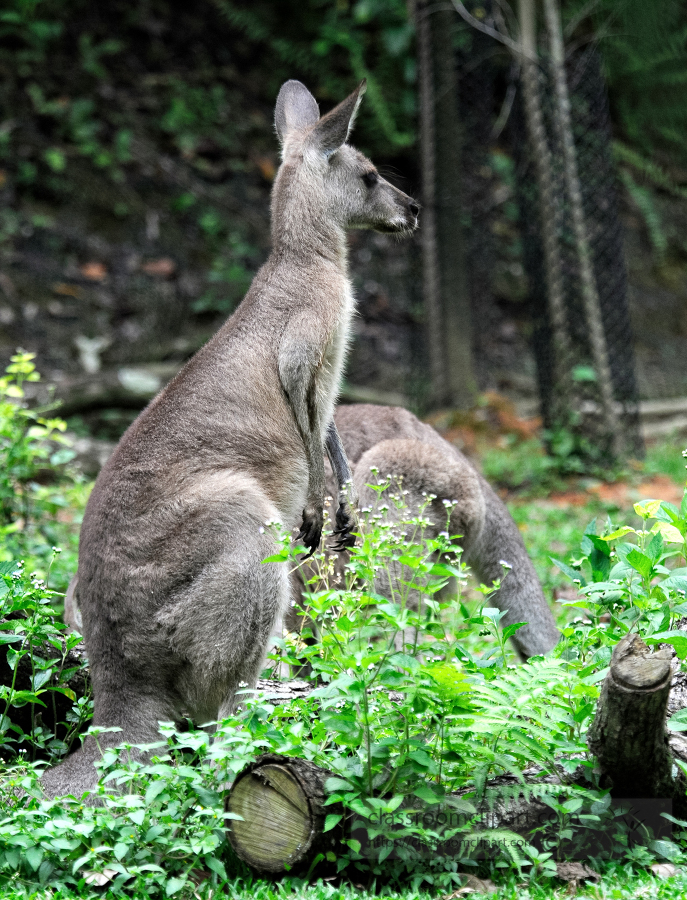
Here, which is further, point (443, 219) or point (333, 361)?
point (443, 219)

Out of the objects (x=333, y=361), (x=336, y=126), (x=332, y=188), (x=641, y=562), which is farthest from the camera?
(x=332, y=188)

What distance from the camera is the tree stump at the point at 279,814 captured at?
2.78 metres

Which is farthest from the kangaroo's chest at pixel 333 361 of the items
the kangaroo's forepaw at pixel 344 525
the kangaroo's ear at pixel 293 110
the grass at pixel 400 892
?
the grass at pixel 400 892

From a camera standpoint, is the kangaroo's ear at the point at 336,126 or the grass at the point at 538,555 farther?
the kangaroo's ear at the point at 336,126

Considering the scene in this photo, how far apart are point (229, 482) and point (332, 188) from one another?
1666mm

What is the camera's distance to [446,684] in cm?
281

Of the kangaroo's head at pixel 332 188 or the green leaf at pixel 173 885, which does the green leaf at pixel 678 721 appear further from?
the kangaroo's head at pixel 332 188

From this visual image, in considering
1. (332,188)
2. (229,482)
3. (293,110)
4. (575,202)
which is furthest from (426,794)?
(575,202)

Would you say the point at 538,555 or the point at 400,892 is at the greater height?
the point at 538,555

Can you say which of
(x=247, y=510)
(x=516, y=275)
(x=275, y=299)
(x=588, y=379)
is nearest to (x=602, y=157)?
(x=588, y=379)

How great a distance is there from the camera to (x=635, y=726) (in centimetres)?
277

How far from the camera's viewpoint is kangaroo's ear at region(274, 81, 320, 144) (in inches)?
193

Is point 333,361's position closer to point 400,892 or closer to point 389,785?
point 389,785

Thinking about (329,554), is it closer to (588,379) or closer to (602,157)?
(588,379)
